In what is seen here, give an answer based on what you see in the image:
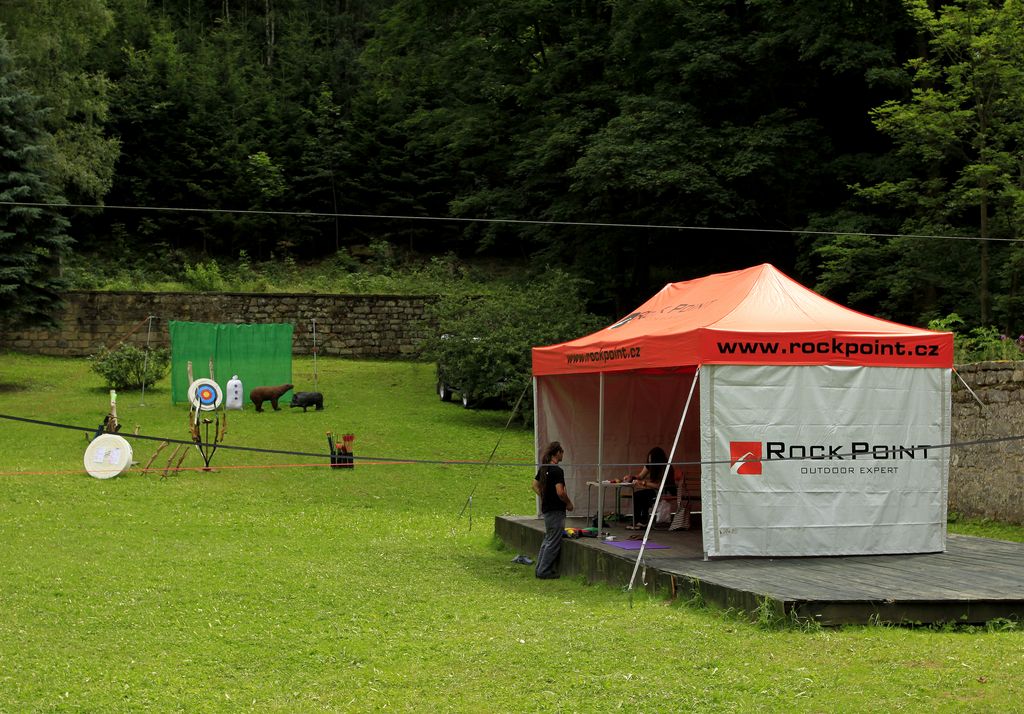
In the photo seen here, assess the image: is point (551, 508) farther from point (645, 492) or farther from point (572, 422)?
point (572, 422)

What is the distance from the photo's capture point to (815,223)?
1105 inches

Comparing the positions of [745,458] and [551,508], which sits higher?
[745,458]

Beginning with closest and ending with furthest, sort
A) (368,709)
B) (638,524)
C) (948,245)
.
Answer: (368,709), (638,524), (948,245)

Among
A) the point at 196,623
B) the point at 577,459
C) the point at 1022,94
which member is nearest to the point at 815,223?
the point at 1022,94

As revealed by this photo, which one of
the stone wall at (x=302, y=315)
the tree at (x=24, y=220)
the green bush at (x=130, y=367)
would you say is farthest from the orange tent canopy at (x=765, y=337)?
the stone wall at (x=302, y=315)

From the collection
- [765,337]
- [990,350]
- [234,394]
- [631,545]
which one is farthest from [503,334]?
[765,337]

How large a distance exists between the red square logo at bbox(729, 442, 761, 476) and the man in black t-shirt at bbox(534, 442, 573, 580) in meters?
1.95

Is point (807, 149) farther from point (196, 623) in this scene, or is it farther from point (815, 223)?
point (196, 623)

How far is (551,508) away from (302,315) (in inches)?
1047

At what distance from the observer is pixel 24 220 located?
Result: 30141 mm

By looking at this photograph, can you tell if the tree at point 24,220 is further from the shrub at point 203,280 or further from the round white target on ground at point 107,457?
the round white target on ground at point 107,457

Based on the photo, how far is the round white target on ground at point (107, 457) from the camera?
19.0 metres

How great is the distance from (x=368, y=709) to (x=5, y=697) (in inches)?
89.3

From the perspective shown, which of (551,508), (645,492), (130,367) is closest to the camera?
(551,508)
